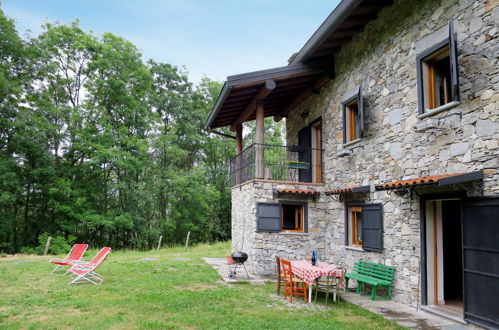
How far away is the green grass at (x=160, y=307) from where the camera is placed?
4.95 meters

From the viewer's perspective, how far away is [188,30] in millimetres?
24797

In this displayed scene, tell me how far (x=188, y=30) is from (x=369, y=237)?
72.1 feet

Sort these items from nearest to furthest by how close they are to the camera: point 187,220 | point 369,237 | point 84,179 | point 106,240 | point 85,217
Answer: point 369,237
point 85,217
point 84,179
point 106,240
point 187,220

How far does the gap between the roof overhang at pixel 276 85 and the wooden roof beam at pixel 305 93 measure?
0.08m

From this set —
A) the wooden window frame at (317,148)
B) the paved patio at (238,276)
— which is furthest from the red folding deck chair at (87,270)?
the wooden window frame at (317,148)

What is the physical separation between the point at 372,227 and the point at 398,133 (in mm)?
1995

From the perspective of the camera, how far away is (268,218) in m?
9.22

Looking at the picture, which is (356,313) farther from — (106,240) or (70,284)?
(106,240)

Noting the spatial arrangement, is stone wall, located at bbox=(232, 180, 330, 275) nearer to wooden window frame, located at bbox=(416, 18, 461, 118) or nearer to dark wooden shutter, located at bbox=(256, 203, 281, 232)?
dark wooden shutter, located at bbox=(256, 203, 281, 232)

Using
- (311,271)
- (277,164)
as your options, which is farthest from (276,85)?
(311,271)

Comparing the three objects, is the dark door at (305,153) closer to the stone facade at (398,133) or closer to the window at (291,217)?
the stone facade at (398,133)

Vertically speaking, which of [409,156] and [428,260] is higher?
[409,156]

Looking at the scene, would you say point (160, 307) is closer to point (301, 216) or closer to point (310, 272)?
point (310, 272)

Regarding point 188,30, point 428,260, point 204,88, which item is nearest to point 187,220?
point 204,88
